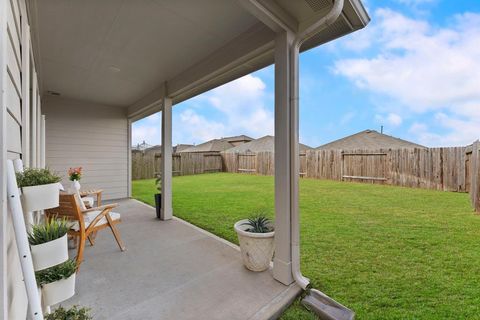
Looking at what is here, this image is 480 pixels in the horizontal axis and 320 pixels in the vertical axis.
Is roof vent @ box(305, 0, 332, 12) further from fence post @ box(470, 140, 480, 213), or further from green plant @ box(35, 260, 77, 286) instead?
fence post @ box(470, 140, 480, 213)

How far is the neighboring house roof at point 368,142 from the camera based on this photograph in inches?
521

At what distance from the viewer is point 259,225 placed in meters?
2.55

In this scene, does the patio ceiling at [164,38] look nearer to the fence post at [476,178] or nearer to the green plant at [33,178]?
the green plant at [33,178]

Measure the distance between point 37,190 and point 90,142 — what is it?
5904 millimetres

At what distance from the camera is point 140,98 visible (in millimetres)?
5430

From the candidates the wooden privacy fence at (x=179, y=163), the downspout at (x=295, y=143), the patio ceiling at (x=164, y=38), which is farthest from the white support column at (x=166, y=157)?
the wooden privacy fence at (x=179, y=163)

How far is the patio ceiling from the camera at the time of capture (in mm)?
2102

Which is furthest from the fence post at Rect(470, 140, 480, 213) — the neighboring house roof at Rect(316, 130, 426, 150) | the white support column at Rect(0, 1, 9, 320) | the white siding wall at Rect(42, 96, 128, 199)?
the neighboring house roof at Rect(316, 130, 426, 150)

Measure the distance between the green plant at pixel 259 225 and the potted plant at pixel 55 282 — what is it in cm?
173

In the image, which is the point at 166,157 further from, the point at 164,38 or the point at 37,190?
the point at 37,190

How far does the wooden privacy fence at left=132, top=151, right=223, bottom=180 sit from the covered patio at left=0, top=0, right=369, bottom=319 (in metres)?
5.65

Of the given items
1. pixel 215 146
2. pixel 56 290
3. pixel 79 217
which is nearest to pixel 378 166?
pixel 79 217

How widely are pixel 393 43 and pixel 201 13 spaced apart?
7018 millimetres

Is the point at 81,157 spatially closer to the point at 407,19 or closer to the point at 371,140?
the point at 407,19
